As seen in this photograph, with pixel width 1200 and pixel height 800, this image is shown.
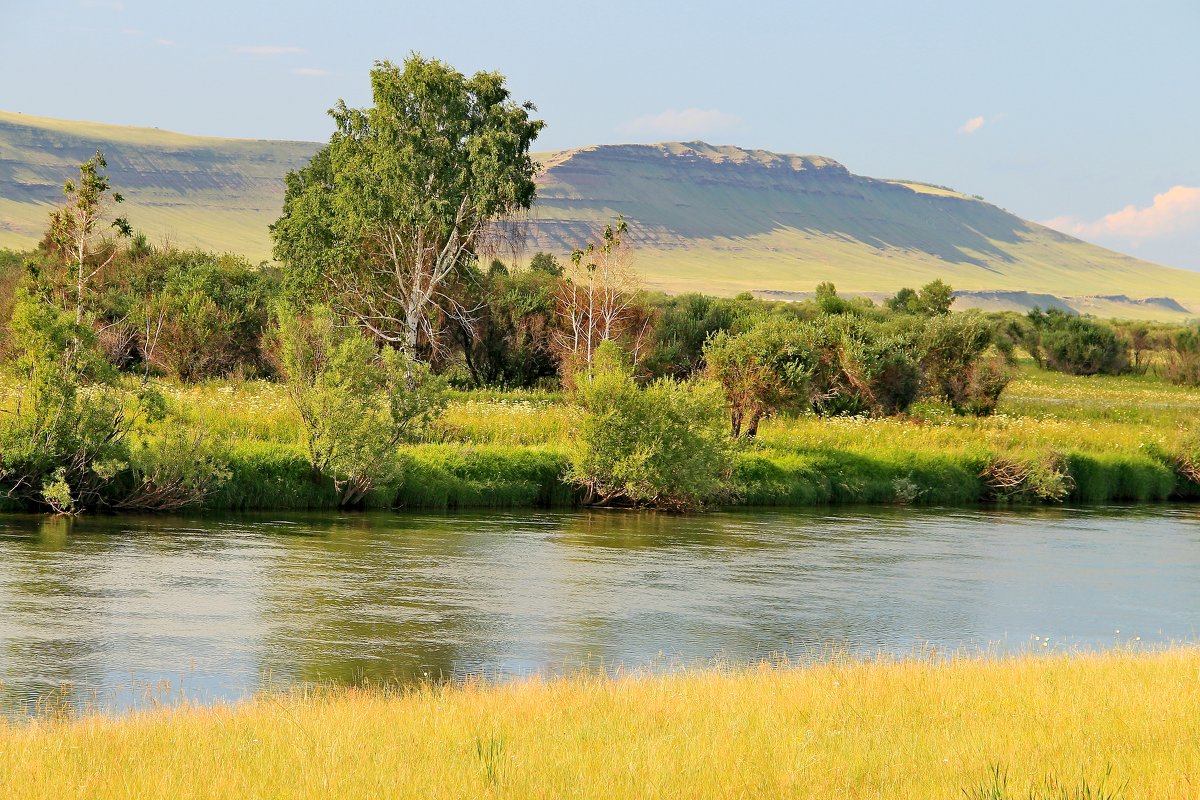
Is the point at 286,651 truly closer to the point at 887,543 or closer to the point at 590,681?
the point at 590,681

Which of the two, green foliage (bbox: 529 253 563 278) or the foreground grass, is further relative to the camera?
green foliage (bbox: 529 253 563 278)

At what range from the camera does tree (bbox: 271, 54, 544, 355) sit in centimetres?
4644

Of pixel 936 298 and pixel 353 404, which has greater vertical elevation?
pixel 936 298

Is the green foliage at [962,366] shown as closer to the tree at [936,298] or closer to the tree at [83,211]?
the tree at [83,211]

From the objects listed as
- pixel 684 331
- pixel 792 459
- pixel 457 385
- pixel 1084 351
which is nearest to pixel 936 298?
pixel 1084 351

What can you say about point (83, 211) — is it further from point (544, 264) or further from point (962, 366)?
point (544, 264)

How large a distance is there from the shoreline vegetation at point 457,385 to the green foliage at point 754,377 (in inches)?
3.5

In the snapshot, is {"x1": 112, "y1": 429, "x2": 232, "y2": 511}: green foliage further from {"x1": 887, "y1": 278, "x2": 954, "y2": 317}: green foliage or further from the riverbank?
{"x1": 887, "y1": 278, "x2": 954, "y2": 317}: green foliage

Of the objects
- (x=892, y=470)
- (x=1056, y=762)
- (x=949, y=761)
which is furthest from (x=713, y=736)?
(x=892, y=470)

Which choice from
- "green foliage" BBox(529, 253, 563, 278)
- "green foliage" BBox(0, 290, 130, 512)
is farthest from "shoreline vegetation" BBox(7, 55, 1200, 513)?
"green foliage" BBox(529, 253, 563, 278)

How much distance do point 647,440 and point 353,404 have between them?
7.01m

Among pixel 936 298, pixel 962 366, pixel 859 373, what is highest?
pixel 936 298

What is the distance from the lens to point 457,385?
51.1m

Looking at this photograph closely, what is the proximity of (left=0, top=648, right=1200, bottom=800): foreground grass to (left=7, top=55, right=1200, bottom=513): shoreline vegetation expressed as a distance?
15596mm
